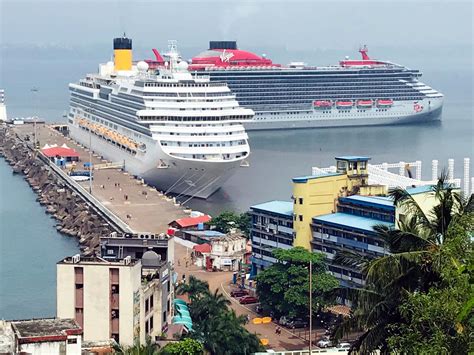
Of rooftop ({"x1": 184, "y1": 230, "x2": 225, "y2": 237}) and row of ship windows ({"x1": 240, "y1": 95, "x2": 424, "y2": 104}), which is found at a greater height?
row of ship windows ({"x1": 240, "y1": 95, "x2": 424, "y2": 104})

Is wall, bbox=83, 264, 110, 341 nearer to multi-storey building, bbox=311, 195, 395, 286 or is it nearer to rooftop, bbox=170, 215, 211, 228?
multi-storey building, bbox=311, 195, 395, 286

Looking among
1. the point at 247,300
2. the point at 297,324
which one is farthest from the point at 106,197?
the point at 297,324

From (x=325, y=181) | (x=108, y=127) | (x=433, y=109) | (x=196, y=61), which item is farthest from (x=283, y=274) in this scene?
(x=433, y=109)

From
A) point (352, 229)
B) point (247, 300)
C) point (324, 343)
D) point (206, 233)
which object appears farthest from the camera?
point (206, 233)

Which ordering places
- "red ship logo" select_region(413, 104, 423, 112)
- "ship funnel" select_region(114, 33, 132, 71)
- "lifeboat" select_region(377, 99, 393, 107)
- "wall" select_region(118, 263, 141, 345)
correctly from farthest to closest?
"red ship logo" select_region(413, 104, 423, 112) < "lifeboat" select_region(377, 99, 393, 107) < "ship funnel" select_region(114, 33, 132, 71) < "wall" select_region(118, 263, 141, 345)

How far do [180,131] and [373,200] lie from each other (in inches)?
784

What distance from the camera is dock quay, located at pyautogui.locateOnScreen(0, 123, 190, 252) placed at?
34.9 metres

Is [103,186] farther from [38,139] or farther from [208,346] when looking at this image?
[208,346]

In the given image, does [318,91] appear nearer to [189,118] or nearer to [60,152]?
[60,152]

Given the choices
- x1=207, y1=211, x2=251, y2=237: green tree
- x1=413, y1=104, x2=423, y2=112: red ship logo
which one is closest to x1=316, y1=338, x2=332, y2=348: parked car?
x1=207, y1=211, x2=251, y2=237: green tree

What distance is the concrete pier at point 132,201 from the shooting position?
116 feet

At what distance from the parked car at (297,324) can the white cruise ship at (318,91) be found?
54509 mm

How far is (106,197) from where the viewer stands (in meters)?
40.8

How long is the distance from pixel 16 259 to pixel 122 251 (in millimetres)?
12757
